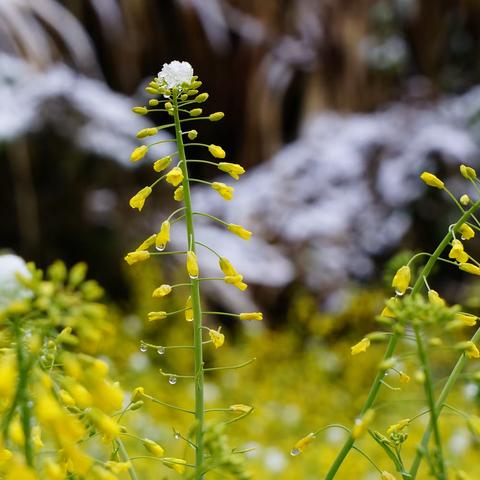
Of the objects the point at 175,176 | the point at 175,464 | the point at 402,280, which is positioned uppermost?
the point at 175,176

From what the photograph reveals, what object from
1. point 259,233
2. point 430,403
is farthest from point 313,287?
point 430,403

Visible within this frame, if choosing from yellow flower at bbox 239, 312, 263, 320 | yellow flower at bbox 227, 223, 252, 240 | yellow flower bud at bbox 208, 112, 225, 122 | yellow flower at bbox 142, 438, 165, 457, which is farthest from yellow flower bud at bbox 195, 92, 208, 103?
yellow flower at bbox 142, 438, 165, 457

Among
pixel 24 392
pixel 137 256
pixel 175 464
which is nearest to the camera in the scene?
pixel 24 392

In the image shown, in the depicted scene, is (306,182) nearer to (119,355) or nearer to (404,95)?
(404,95)

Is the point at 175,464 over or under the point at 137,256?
under

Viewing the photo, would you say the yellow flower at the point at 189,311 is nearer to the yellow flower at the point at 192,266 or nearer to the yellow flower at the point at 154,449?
the yellow flower at the point at 192,266

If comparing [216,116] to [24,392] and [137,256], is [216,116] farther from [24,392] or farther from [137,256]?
[24,392]

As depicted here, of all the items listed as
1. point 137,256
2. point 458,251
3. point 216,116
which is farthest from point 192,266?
point 458,251

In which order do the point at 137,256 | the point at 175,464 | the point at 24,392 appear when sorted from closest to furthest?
the point at 24,392 → the point at 175,464 → the point at 137,256
